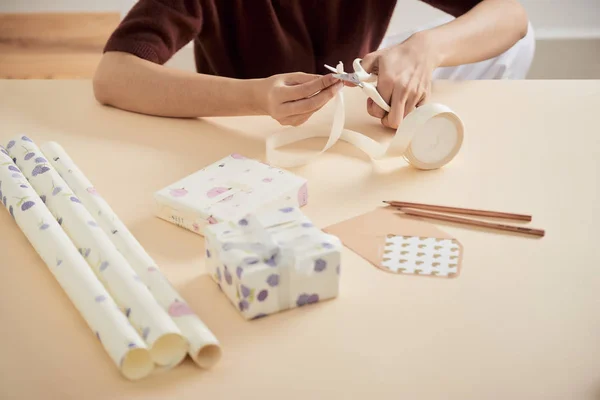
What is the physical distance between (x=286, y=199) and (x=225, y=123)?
1.07ft

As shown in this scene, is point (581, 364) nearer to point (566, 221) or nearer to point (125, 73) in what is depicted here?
point (566, 221)

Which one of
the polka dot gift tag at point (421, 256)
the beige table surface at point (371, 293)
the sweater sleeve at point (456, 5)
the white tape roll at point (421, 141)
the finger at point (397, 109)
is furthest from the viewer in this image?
the sweater sleeve at point (456, 5)

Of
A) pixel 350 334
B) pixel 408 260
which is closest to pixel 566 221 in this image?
pixel 408 260

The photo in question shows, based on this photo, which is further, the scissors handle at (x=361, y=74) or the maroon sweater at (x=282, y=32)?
the maroon sweater at (x=282, y=32)

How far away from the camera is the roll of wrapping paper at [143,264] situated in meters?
0.63

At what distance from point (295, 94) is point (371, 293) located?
0.41 m

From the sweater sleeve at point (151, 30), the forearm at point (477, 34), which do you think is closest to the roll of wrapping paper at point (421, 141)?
the forearm at point (477, 34)

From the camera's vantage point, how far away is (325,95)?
3.32ft

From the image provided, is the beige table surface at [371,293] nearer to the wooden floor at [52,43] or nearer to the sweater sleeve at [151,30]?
the sweater sleeve at [151,30]

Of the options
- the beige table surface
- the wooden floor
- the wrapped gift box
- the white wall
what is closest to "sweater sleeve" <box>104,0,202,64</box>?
the beige table surface

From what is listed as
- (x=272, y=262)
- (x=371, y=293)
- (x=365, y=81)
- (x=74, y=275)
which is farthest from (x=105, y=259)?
(x=365, y=81)

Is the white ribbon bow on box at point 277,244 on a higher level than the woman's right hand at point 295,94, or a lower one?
lower

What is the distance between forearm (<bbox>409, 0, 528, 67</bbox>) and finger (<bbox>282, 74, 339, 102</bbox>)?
26cm

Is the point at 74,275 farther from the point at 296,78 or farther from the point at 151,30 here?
the point at 151,30
